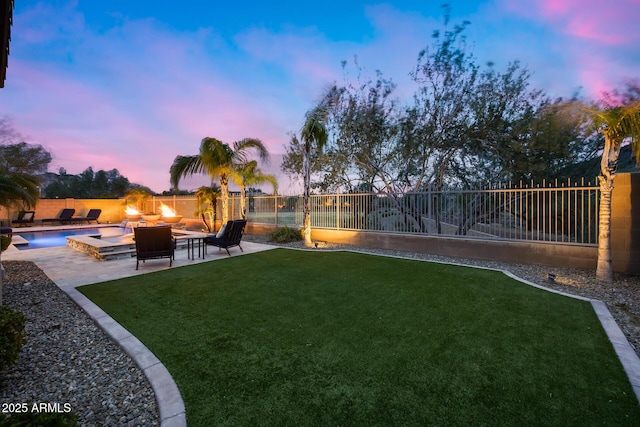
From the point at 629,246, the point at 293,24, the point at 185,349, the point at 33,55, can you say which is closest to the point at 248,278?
the point at 185,349

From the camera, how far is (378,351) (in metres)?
3.00

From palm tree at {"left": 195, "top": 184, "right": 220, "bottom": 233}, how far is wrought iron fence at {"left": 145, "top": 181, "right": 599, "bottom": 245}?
10.2 feet

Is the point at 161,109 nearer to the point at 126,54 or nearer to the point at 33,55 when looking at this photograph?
the point at 126,54

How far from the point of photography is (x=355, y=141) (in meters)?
12.8

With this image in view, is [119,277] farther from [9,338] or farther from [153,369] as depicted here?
[153,369]

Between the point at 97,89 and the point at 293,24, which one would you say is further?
the point at 97,89

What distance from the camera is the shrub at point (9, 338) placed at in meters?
2.27

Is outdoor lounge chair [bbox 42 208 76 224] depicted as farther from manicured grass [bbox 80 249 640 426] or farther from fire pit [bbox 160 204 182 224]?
manicured grass [bbox 80 249 640 426]

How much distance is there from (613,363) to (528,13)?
31.8 ft

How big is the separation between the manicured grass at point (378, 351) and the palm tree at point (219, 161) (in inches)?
272

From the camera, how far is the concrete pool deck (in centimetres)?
226

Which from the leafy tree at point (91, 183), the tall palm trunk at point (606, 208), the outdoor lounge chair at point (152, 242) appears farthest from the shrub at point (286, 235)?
the leafy tree at point (91, 183)

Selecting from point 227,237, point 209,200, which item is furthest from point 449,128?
point 209,200

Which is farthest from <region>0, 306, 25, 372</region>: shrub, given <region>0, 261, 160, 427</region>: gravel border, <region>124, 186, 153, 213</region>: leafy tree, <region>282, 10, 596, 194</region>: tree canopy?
<region>124, 186, 153, 213</region>: leafy tree
